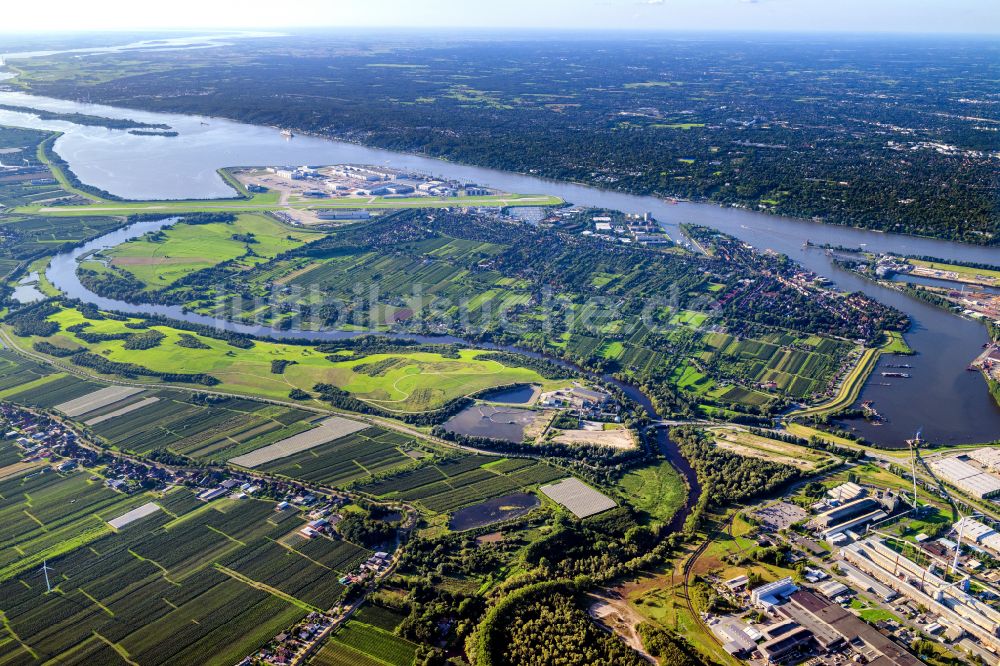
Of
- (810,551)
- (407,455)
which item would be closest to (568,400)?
(407,455)

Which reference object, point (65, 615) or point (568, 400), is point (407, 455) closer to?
point (568, 400)

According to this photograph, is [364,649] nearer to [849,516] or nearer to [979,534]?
[849,516]

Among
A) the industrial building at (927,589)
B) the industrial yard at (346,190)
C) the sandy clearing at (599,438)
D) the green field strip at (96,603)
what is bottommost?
the green field strip at (96,603)

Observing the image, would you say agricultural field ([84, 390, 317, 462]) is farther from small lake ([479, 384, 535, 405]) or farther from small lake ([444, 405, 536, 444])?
small lake ([479, 384, 535, 405])

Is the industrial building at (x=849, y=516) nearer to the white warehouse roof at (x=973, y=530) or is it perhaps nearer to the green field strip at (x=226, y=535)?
the white warehouse roof at (x=973, y=530)

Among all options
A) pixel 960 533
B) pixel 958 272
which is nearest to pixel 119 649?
pixel 960 533

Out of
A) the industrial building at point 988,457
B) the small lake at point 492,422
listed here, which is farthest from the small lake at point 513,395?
the industrial building at point 988,457
